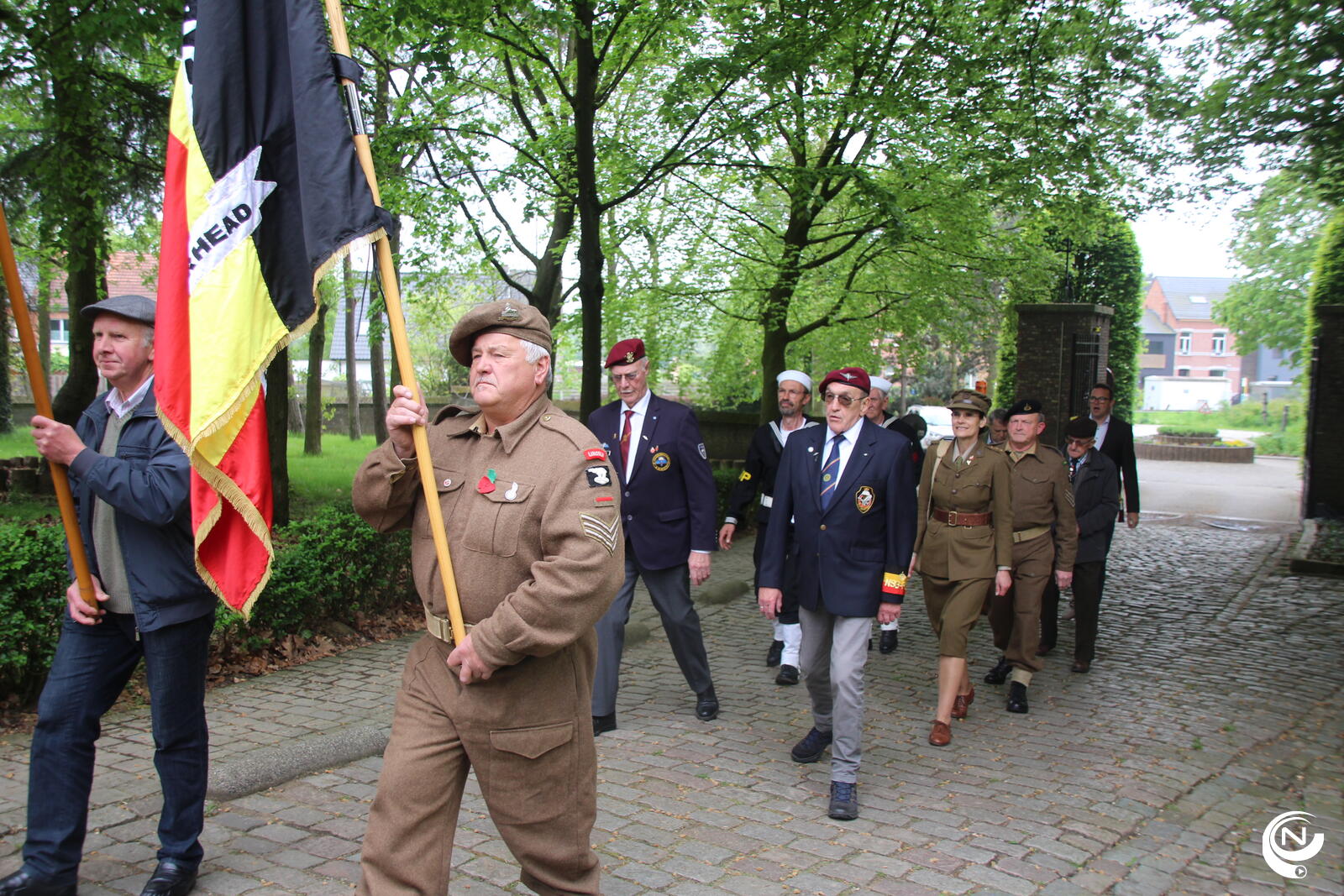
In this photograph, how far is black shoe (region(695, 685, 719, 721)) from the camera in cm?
657

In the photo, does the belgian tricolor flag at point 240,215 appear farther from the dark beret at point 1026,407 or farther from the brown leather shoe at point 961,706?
the dark beret at point 1026,407

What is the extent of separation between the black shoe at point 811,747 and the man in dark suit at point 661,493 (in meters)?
0.87

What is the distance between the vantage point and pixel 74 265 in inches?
418

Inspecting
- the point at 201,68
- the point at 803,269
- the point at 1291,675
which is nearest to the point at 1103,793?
the point at 1291,675

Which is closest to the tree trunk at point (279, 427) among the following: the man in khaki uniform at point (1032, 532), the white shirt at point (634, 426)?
the white shirt at point (634, 426)

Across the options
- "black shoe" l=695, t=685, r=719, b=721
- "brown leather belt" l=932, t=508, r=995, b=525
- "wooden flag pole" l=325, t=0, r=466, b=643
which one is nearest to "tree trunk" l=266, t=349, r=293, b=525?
"black shoe" l=695, t=685, r=719, b=721

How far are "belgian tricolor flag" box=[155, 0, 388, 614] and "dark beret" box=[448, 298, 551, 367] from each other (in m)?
0.43

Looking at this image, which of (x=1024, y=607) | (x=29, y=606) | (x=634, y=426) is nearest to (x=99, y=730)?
(x=29, y=606)

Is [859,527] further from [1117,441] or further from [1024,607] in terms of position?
[1117,441]

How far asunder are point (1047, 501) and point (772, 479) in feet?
6.46

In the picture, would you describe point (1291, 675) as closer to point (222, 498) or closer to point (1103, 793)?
point (1103, 793)

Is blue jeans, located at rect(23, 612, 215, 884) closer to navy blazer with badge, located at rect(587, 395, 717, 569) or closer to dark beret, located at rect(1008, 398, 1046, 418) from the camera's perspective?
navy blazer with badge, located at rect(587, 395, 717, 569)

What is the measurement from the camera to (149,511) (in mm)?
3590

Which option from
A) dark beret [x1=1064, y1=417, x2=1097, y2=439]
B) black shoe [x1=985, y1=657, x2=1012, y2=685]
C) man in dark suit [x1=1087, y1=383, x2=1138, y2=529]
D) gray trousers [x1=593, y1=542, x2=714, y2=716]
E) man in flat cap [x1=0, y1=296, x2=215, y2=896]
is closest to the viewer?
man in flat cap [x1=0, y1=296, x2=215, y2=896]
